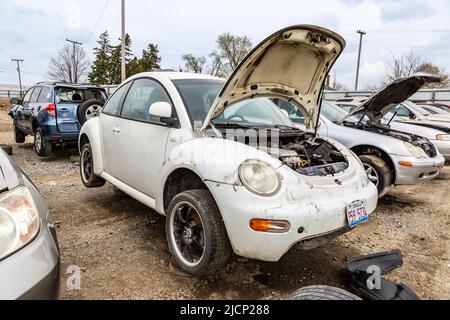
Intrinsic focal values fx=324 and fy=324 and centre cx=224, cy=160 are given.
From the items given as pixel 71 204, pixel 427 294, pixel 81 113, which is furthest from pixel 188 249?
pixel 81 113

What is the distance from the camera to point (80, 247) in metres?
3.05

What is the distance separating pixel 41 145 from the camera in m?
7.06

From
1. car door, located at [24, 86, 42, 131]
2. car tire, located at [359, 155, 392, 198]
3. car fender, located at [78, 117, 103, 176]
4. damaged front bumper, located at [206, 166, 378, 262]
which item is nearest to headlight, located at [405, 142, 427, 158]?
car tire, located at [359, 155, 392, 198]

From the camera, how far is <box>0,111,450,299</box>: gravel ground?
245cm

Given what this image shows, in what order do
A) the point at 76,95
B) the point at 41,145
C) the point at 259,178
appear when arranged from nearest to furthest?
the point at 259,178 → the point at 41,145 → the point at 76,95

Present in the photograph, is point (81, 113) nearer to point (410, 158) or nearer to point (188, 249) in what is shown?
point (188, 249)

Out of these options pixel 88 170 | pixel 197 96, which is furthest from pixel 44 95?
pixel 197 96

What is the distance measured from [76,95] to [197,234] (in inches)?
245

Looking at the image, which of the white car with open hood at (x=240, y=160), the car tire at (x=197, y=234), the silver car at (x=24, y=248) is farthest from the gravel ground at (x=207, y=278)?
the silver car at (x=24, y=248)

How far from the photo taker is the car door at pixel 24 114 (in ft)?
26.2

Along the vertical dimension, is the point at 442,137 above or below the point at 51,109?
below

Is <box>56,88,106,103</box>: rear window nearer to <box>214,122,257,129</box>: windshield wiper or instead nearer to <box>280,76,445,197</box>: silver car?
<box>280,76,445,197</box>: silver car

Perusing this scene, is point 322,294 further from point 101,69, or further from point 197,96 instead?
point 101,69

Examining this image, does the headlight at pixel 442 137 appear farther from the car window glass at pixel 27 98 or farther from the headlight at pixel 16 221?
the car window glass at pixel 27 98
